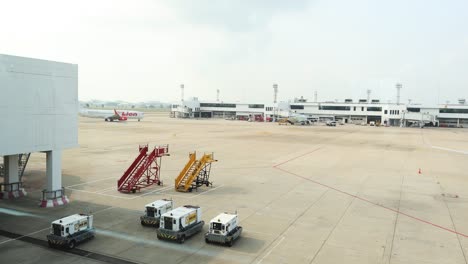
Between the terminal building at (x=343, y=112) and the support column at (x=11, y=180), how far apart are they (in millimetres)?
137439

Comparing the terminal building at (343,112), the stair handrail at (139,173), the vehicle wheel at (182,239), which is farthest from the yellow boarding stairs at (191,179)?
the terminal building at (343,112)

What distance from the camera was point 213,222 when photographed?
66.4 feet

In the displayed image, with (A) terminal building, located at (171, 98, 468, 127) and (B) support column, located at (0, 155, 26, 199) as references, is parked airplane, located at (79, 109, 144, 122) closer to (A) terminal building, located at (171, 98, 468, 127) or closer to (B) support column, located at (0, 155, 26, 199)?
(A) terminal building, located at (171, 98, 468, 127)

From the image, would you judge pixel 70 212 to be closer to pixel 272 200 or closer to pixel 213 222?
pixel 213 222

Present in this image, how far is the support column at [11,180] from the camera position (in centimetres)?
2909

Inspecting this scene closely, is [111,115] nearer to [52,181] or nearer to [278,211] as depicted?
[52,181]

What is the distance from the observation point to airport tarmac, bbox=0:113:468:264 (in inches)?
750

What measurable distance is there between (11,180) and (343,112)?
509 feet

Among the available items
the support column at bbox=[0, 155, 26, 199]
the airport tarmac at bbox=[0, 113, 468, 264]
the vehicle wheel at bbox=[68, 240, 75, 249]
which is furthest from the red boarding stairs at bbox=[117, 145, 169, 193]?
the vehicle wheel at bbox=[68, 240, 75, 249]

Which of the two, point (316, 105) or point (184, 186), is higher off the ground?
point (316, 105)

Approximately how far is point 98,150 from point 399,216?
45960 mm

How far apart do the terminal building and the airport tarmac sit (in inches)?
4210

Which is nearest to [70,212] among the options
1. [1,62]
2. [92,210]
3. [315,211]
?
[92,210]

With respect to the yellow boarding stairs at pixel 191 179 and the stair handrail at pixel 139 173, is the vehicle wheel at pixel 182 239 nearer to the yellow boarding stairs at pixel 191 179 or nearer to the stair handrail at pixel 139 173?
the yellow boarding stairs at pixel 191 179
